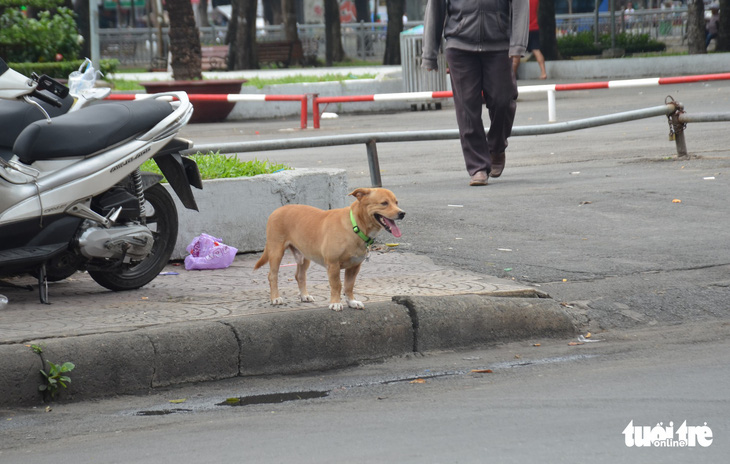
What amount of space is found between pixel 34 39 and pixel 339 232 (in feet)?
60.6

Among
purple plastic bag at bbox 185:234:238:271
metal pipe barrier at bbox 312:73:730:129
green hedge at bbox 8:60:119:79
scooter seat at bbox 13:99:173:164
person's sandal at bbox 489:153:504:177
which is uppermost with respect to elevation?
green hedge at bbox 8:60:119:79

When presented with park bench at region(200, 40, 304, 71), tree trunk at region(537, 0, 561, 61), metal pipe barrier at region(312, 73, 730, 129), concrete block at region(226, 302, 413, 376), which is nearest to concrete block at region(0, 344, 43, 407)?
concrete block at region(226, 302, 413, 376)

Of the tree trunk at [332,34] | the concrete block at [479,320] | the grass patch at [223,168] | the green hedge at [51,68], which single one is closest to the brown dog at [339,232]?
the concrete block at [479,320]

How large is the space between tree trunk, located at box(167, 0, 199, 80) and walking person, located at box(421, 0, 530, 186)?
462 inches

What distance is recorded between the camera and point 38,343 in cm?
474

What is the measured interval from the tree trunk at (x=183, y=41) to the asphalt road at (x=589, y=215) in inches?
300

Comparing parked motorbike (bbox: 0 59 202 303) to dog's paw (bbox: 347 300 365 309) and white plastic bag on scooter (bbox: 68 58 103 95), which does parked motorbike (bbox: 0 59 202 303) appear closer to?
white plastic bag on scooter (bbox: 68 58 103 95)

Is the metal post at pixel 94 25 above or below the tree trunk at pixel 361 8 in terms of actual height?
below

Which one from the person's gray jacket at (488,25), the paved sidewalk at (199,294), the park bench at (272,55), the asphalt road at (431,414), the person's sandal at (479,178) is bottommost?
the asphalt road at (431,414)

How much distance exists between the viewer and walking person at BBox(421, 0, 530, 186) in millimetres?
9453

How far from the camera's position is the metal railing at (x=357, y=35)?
3856 centimetres

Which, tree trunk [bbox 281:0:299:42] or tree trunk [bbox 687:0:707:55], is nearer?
tree trunk [bbox 687:0:707:55]

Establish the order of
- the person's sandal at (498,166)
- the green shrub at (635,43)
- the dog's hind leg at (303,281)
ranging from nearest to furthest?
the dog's hind leg at (303,281), the person's sandal at (498,166), the green shrub at (635,43)

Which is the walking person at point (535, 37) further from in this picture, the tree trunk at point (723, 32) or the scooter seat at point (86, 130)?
the scooter seat at point (86, 130)
